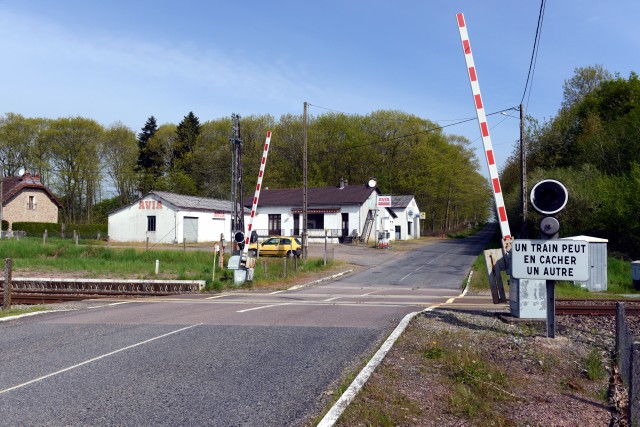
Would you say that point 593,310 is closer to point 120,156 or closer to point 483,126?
point 483,126

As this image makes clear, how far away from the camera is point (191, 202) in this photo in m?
53.2

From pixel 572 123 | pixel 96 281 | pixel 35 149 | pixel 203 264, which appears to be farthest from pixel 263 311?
pixel 35 149

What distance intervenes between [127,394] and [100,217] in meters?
74.4

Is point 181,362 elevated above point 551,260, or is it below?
below

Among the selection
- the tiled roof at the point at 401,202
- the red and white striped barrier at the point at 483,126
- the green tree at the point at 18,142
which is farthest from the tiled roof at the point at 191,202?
the red and white striped barrier at the point at 483,126

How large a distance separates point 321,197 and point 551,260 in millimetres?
49548

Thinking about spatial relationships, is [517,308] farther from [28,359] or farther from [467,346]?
[28,359]

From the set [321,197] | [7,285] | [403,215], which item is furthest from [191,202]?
[7,285]

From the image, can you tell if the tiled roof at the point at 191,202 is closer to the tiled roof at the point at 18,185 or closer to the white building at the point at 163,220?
the white building at the point at 163,220

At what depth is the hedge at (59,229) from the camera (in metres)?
59.3

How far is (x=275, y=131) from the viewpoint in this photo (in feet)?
251

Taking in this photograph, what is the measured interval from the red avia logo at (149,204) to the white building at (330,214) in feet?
33.1

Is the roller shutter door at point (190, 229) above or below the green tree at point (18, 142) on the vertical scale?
below

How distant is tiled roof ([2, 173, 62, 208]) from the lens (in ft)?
206
